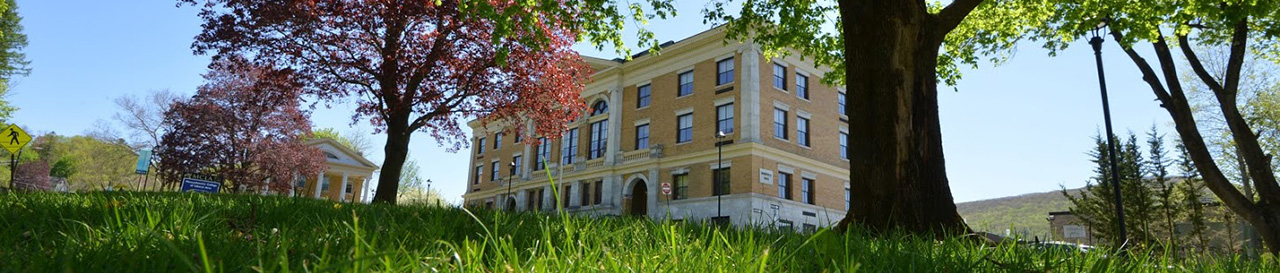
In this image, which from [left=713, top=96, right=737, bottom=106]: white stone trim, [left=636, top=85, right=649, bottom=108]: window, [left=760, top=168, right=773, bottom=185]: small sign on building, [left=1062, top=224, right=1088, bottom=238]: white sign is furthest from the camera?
[left=636, top=85, right=649, bottom=108]: window

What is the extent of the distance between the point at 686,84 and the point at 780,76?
189 inches

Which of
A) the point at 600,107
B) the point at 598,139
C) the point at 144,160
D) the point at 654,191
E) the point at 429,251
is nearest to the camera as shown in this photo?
the point at 429,251

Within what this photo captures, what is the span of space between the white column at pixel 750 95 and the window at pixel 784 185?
2.51m

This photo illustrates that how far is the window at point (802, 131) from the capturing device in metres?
33.9

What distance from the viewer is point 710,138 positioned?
33.1m

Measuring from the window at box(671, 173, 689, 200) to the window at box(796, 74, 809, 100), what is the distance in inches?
279

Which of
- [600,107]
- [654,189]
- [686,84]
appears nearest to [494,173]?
[600,107]

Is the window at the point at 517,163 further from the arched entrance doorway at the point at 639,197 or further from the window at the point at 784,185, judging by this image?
the window at the point at 784,185

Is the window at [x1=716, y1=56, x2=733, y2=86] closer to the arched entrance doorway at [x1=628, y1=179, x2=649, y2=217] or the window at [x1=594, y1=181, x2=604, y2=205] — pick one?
the arched entrance doorway at [x1=628, y1=179, x2=649, y2=217]

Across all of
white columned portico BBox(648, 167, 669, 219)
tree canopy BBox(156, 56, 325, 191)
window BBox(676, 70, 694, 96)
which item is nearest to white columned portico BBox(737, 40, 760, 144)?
window BBox(676, 70, 694, 96)

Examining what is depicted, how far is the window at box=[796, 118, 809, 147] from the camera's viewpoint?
1334 inches

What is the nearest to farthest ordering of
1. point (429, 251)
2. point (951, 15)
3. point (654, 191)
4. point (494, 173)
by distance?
point (429, 251)
point (951, 15)
point (654, 191)
point (494, 173)

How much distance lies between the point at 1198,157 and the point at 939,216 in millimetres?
10393

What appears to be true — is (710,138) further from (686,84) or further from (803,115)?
(803,115)
